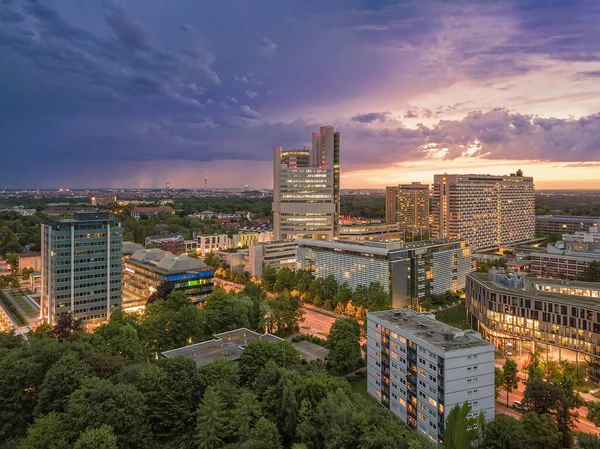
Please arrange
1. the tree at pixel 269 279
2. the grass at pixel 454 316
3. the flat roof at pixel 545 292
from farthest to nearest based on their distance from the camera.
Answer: the tree at pixel 269 279, the grass at pixel 454 316, the flat roof at pixel 545 292

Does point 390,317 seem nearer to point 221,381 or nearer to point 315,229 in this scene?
point 221,381

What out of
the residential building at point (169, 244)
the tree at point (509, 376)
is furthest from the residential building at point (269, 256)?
the tree at point (509, 376)

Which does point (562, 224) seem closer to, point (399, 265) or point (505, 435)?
point (399, 265)

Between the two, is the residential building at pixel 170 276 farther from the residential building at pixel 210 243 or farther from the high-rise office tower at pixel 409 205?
the high-rise office tower at pixel 409 205

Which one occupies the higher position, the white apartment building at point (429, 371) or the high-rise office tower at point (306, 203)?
the high-rise office tower at point (306, 203)

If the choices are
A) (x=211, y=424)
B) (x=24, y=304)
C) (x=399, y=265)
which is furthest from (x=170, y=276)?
(x=211, y=424)

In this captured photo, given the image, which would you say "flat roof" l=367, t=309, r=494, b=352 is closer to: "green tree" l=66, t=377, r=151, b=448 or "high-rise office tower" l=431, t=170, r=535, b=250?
"green tree" l=66, t=377, r=151, b=448

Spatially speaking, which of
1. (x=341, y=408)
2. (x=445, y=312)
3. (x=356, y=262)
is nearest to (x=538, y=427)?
(x=341, y=408)
